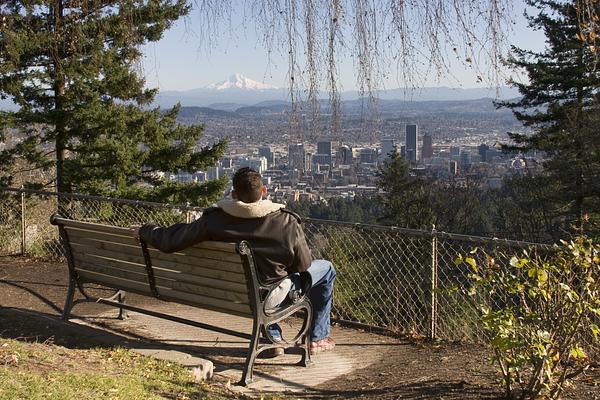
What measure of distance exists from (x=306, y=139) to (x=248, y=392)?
173 cm

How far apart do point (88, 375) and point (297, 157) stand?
1.86 m

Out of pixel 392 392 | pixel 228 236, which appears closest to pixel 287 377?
pixel 392 392

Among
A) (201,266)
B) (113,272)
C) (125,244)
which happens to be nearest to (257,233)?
(201,266)

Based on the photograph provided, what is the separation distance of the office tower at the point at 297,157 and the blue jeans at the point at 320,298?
0.72 m

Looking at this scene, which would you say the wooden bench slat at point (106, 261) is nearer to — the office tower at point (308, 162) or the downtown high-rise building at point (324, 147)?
the office tower at point (308, 162)

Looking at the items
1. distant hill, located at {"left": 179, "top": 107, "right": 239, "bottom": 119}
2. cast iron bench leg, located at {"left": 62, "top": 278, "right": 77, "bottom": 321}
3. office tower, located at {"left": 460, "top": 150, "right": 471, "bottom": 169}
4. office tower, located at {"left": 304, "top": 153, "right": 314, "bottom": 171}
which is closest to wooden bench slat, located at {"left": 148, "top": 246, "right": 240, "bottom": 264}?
office tower, located at {"left": 304, "top": 153, "right": 314, "bottom": 171}

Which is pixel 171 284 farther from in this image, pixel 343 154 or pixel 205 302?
pixel 343 154

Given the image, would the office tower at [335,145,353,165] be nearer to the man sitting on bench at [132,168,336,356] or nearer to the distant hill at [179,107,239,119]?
the man sitting on bench at [132,168,336,356]

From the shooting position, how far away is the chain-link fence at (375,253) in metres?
5.57

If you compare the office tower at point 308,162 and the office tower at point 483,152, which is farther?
the office tower at point 483,152

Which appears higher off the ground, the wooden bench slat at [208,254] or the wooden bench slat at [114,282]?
the wooden bench slat at [208,254]

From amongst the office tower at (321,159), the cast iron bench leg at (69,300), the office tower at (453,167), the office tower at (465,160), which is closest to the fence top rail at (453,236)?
the office tower at (321,159)

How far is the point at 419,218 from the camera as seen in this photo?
32.2 meters

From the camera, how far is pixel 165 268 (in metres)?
4.83
